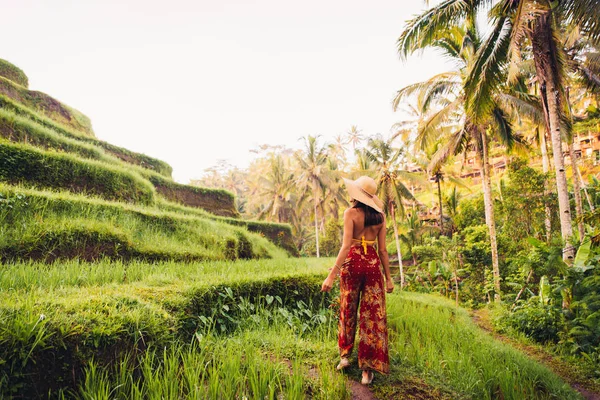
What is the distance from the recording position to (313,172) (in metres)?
27.3

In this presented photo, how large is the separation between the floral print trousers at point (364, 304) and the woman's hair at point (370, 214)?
26cm

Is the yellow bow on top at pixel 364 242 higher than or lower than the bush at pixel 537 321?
higher

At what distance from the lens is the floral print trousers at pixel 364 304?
3231 mm

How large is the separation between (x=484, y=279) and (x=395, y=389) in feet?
45.9

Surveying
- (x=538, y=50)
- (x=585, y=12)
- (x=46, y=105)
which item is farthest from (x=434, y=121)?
(x=46, y=105)

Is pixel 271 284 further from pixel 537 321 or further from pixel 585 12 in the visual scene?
pixel 585 12

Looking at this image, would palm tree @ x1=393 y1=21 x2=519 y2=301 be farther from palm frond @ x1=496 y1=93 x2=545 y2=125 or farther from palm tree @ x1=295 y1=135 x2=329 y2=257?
palm tree @ x1=295 y1=135 x2=329 y2=257

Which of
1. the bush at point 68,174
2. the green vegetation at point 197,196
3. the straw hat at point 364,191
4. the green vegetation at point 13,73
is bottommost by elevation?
the straw hat at point 364,191

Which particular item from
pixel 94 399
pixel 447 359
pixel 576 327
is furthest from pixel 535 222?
pixel 94 399

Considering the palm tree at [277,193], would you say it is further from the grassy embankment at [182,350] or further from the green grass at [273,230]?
the grassy embankment at [182,350]

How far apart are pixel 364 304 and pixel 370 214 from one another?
2.97 feet

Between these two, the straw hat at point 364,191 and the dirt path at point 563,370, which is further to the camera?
the dirt path at point 563,370

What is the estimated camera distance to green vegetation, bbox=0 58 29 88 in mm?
15262

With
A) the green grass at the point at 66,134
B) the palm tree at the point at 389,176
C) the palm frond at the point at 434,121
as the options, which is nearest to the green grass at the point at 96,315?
the green grass at the point at 66,134
